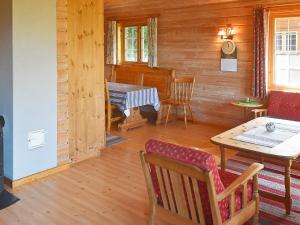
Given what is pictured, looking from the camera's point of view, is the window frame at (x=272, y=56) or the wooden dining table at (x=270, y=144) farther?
the window frame at (x=272, y=56)

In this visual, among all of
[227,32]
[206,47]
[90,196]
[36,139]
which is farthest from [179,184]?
[206,47]

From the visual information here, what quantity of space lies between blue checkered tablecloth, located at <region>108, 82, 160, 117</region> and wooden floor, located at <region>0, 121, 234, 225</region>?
45.5 inches

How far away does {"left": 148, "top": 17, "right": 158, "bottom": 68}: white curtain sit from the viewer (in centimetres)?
691

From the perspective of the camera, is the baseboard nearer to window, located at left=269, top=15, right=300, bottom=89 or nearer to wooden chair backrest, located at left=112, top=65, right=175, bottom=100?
wooden chair backrest, located at left=112, top=65, right=175, bottom=100

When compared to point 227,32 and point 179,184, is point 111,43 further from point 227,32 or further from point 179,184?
point 179,184

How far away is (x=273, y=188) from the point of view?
3479mm

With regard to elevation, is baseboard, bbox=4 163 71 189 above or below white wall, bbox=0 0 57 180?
below

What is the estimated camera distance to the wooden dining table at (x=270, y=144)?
9.11 feet

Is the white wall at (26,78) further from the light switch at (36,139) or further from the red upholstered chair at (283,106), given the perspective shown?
the red upholstered chair at (283,106)

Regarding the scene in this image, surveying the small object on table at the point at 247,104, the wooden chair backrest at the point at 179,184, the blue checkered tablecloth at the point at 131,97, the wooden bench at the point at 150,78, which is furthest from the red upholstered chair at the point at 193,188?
the wooden bench at the point at 150,78

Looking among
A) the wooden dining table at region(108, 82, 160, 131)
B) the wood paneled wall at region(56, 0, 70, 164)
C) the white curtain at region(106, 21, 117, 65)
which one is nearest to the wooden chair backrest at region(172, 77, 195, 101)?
the wooden dining table at region(108, 82, 160, 131)

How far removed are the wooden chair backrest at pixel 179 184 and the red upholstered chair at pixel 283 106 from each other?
2995 mm

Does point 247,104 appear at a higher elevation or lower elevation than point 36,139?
higher

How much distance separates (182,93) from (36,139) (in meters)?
3.66
